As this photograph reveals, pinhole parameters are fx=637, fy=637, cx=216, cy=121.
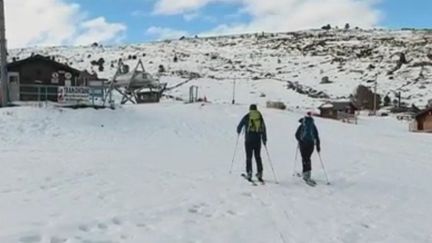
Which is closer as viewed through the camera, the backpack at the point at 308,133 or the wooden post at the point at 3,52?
the backpack at the point at 308,133

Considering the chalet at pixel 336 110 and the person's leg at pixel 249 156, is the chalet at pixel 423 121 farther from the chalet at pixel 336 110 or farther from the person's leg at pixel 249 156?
the person's leg at pixel 249 156

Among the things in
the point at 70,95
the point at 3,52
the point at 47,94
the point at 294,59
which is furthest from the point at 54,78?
the point at 294,59

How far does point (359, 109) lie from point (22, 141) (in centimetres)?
6611

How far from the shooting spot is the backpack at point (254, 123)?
1523cm

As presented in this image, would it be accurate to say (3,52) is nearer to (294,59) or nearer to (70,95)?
(70,95)

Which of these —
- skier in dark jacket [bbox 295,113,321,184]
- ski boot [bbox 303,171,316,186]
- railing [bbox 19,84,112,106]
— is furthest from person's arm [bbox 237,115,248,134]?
railing [bbox 19,84,112,106]

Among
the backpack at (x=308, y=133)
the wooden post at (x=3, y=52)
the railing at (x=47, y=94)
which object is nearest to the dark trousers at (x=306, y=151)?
the backpack at (x=308, y=133)

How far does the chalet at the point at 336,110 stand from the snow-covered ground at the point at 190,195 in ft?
134

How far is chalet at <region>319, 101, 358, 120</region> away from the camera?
2685 inches

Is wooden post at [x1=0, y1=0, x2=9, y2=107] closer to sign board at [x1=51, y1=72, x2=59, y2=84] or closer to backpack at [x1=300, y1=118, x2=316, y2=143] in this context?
sign board at [x1=51, y1=72, x2=59, y2=84]

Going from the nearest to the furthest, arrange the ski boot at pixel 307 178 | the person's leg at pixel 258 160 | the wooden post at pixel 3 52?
the person's leg at pixel 258 160 < the ski boot at pixel 307 178 < the wooden post at pixel 3 52

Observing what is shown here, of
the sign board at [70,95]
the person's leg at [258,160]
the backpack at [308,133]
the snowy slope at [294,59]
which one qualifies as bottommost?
the person's leg at [258,160]

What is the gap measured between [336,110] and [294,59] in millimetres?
69216

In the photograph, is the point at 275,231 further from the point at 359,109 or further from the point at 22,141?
→ the point at 359,109
